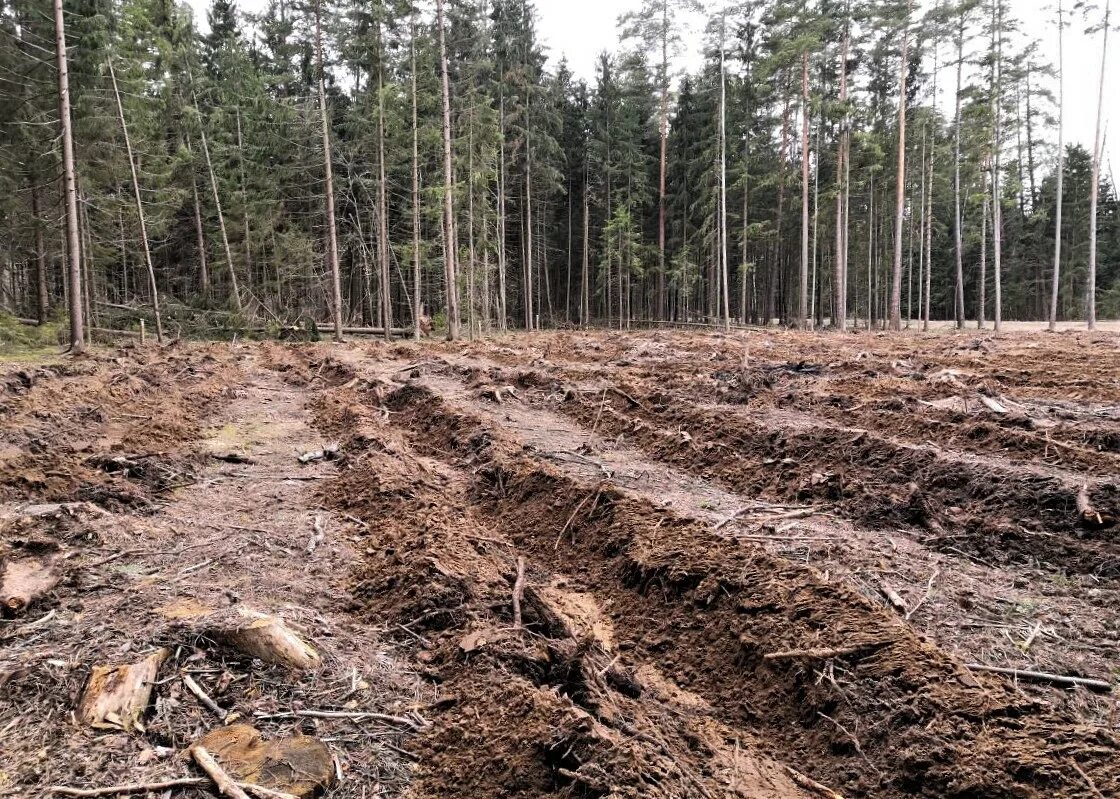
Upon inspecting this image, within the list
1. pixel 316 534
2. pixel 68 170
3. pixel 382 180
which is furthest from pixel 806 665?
pixel 382 180

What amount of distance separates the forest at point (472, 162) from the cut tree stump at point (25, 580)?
578 inches

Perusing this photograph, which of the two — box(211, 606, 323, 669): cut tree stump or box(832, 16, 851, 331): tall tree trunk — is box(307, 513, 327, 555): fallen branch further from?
box(832, 16, 851, 331): tall tree trunk

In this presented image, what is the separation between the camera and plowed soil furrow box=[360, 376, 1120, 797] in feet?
8.06

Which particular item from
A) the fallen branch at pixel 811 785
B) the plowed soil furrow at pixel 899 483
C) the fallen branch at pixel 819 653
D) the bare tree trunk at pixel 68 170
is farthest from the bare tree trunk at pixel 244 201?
the fallen branch at pixel 811 785

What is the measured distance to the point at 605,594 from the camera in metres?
4.20

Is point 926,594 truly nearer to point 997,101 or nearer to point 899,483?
point 899,483

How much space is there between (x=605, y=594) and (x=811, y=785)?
1.83 m

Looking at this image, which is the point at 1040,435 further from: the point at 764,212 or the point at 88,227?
the point at 764,212

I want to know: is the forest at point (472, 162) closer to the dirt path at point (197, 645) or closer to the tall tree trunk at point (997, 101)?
the tall tree trunk at point (997, 101)

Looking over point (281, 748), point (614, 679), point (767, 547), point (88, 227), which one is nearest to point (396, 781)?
point (281, 748)

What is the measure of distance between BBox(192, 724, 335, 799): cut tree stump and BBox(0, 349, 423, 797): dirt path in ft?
0.19

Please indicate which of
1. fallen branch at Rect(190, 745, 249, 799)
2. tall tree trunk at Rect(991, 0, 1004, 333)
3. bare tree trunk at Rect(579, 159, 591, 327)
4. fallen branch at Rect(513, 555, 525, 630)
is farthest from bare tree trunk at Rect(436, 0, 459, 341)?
tall tree trunk at Rect(991, 0, 1004, 333)

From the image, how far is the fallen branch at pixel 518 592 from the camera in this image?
3309 millimetres

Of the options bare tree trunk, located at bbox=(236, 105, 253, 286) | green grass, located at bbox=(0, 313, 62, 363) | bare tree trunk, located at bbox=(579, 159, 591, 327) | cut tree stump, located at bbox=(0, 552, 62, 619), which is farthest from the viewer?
bare tree trunk, located at bbox=(579, 159, 591, 327)
